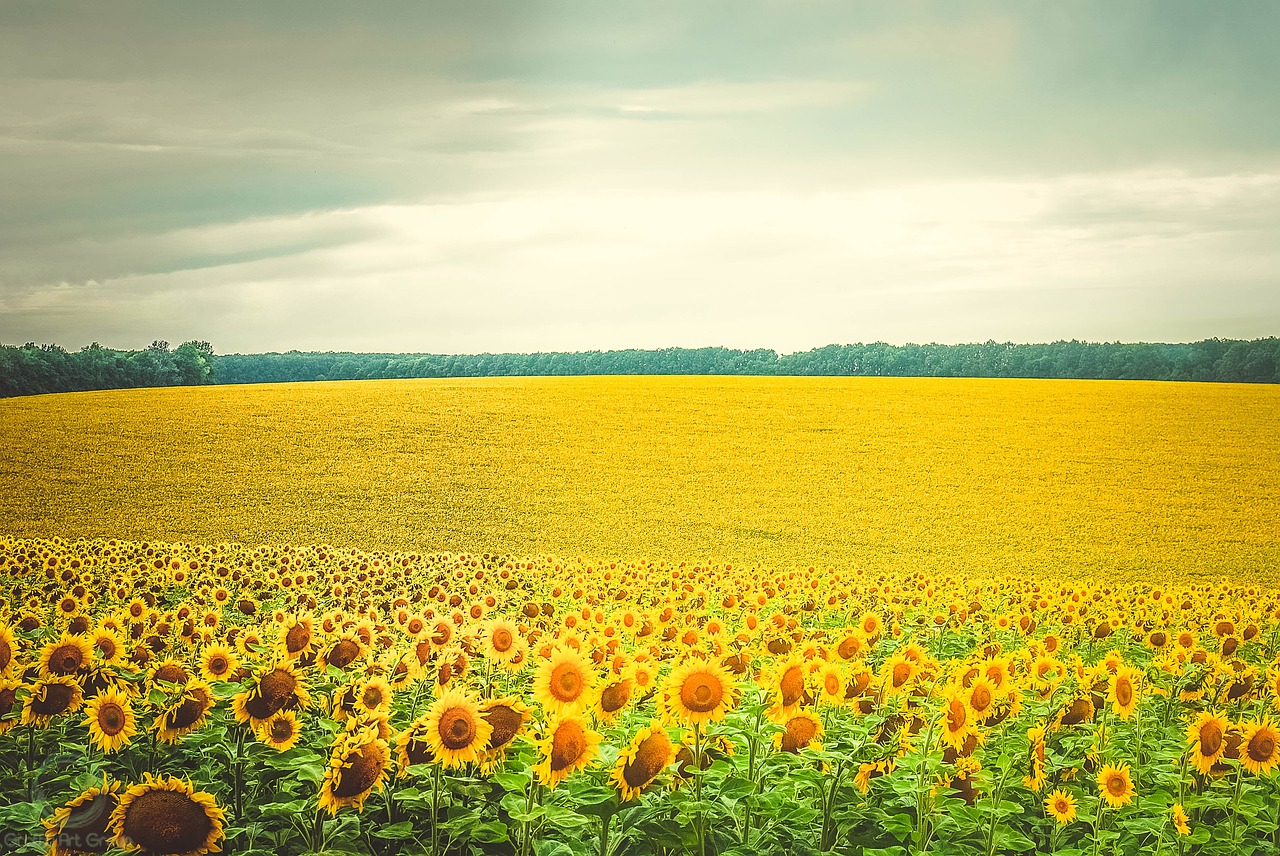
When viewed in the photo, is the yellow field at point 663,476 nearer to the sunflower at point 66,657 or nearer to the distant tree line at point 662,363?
the distant tree line at point 662,363

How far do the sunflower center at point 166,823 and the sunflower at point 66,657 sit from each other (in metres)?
0.77

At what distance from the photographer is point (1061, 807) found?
2.34 metres

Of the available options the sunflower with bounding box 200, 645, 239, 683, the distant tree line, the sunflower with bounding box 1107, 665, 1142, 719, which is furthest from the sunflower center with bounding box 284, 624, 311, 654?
the distant tree line

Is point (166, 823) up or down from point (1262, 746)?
up

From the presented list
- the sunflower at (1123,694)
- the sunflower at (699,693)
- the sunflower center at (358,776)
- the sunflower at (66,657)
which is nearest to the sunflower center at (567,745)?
the sunflower at (699,693)

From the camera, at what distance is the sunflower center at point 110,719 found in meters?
2.11

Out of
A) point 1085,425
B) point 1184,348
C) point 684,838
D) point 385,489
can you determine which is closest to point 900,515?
point 1085,425

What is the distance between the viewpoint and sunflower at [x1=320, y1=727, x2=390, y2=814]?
1.70 meters

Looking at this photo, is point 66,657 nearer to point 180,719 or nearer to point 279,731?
point 180,719

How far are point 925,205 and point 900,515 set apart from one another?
333 cm

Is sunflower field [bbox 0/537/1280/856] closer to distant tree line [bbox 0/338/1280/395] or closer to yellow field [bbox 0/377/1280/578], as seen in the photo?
distant tree line [bbox 0/338/1280/395]

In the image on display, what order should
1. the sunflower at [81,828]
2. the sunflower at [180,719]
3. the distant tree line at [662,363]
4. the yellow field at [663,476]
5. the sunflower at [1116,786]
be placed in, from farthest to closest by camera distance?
the yellow field at [663,476], the distant tree line at [662,363], the sunflower at [1116,786], the sunflower at [180,719], the sunflower at [81,828]

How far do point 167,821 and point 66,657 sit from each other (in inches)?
35.9

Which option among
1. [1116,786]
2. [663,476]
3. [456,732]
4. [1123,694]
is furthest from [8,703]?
[663,476]
